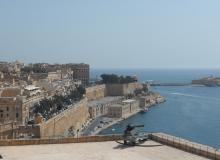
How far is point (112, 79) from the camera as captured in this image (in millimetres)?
62312

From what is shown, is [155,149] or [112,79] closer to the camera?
[155,149]

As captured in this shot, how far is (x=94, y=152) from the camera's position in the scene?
803 cm

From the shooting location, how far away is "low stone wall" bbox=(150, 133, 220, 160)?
7.49m

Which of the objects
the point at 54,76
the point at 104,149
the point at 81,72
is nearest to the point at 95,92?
the point at 54,76

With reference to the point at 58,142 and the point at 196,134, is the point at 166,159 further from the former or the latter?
the point at 196,134

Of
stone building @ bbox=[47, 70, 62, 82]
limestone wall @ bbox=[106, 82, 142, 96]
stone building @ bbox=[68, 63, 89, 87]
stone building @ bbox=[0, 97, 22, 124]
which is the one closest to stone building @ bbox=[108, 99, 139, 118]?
stone building @ bbox=[47, 70, 62, 82]

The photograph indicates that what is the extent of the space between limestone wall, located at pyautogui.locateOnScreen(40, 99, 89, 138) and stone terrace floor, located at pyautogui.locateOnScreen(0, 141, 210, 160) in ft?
46.3

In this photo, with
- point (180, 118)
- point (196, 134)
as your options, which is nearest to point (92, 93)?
point (180, 118)

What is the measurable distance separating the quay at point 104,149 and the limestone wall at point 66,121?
45.1ft

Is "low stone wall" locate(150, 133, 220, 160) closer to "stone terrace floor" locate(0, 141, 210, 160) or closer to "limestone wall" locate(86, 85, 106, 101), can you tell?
"stone terrace floor" locate(0, 141, 210, 160)

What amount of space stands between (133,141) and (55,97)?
92.4 feet

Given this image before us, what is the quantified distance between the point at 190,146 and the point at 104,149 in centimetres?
131

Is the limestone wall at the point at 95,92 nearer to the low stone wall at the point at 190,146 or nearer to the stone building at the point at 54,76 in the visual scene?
the stone building at the point at 54,76

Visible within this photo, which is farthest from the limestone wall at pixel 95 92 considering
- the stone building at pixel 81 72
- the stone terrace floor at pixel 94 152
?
the stone terrace floor at pixel 94 152
